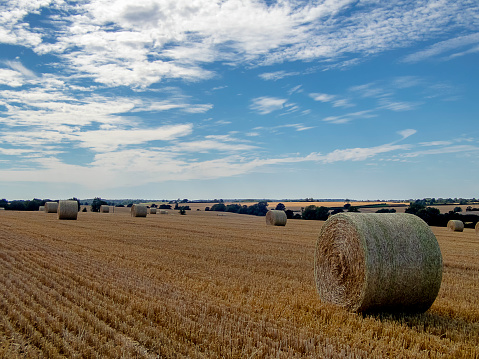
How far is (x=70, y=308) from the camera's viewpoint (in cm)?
724

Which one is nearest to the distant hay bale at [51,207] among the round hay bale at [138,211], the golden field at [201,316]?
the round hay bale at [138,211]

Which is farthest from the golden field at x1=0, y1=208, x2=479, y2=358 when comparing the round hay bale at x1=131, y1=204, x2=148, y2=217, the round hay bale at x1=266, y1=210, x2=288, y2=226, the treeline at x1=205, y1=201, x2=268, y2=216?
the treeline at x1=205, y1=201, x2=268, y2=216

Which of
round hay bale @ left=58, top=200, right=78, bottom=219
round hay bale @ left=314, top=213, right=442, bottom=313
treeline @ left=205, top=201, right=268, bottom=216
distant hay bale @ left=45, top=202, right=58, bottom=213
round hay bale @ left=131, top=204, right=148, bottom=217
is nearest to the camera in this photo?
round hay bale @ left=314, top=213, right=442, bottom=313

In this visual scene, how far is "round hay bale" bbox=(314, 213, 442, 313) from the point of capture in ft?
24.3

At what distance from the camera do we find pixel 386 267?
7484 millimetres

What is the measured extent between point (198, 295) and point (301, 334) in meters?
2.84

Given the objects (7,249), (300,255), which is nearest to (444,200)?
(300,255)

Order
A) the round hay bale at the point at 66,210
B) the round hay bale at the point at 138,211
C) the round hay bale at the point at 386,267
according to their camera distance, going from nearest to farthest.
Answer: the round hay bale at the point at 386,267, the round hay bale at the point at 66,210, the round hay bale at the point at 138,211

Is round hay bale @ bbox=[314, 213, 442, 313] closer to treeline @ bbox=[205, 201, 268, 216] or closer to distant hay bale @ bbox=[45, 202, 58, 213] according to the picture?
distant hay bale @ bbox=[45, 202, 58, 213]

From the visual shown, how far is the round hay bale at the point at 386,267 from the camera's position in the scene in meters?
7.42

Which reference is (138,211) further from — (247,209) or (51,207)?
(247,209)

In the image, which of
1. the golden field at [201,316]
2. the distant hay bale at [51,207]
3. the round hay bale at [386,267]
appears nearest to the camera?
the golden field at [201,316]

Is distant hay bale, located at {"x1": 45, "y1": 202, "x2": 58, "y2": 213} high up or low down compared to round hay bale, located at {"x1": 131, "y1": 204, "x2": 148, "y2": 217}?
up

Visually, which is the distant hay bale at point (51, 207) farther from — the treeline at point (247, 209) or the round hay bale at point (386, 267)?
the round hay bale at point (386, 267)
